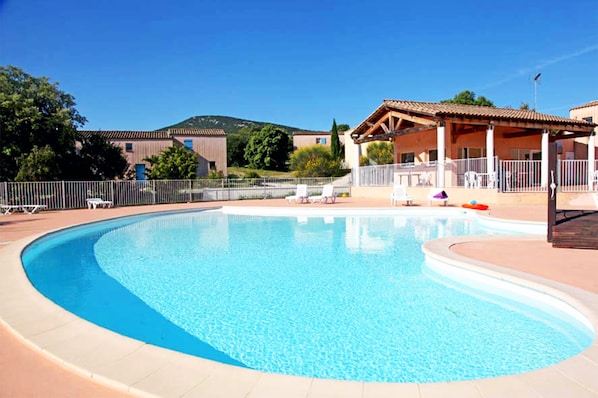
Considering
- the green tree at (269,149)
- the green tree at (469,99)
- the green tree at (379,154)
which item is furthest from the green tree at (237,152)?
the green tree at (469,99)

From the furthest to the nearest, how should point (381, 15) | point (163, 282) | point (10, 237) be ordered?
point (381, 15)
point (10, 237)
point (163, 282)

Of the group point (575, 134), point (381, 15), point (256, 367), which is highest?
point (381, 15)

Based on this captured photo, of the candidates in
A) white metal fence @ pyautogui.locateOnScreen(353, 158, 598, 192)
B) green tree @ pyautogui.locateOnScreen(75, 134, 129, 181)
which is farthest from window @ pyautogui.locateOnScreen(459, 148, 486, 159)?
green tree @ pyautogui.locateOnScreen(75, 134, 129, 181)

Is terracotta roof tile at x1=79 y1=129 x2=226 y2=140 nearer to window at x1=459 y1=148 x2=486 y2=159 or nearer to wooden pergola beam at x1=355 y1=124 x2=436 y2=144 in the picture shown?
wooden pergola beam at x1=355 y1=124 x2=436 y2=144

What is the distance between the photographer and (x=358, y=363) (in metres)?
3.42

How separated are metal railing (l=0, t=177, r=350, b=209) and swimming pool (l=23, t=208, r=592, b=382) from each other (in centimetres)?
1042

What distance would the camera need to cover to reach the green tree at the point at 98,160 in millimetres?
20720

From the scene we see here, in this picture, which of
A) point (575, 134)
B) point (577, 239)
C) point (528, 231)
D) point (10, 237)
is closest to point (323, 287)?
point (577, 239)

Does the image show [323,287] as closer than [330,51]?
Yes

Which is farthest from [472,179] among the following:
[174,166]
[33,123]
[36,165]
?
A: [33,123]

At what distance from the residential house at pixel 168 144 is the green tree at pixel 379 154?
45.1 feet

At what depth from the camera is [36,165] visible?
17.5m

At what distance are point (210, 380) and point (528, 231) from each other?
32.1ft

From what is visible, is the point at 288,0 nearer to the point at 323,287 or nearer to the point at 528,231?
the point at 528,231
